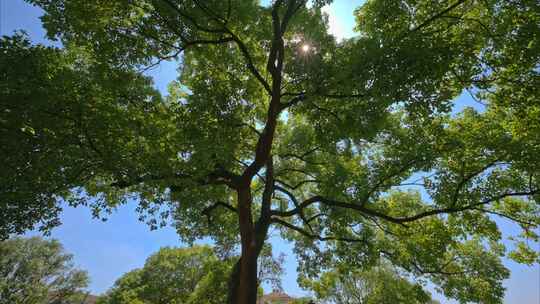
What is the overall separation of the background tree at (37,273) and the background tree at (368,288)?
36.9 m

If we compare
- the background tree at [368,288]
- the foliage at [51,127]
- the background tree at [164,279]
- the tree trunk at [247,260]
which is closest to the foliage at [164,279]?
the background tree at [164,279]

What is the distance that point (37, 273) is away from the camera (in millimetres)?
39344

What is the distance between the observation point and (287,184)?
571 inches

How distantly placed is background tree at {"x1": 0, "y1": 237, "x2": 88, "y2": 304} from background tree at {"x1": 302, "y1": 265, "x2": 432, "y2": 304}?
36.9m

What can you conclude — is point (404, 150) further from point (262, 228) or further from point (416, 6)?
point (262, 228)

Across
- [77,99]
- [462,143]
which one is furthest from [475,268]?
[77,99]

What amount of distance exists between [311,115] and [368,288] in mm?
24098

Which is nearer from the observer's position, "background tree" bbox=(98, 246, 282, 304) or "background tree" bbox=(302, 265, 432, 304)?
"background tree" bbox=(302, 265, 432, 304)

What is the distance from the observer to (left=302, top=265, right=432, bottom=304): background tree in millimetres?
13234

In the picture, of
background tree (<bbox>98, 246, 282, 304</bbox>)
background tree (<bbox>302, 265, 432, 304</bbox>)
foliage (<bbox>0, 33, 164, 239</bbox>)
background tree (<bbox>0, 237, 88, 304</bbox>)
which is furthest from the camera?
background tree (<bbox>0, 237, 88, 304</bbox>)

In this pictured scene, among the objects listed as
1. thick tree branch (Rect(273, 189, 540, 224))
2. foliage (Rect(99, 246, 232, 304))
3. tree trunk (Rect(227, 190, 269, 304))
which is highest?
foliage (Rect(99, 246, 232, 304))

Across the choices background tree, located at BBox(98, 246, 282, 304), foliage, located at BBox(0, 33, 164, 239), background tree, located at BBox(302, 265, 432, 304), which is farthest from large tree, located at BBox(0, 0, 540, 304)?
background tree, located at BBox(98, 246, 282, 304)

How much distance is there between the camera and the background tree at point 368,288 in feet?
43.4

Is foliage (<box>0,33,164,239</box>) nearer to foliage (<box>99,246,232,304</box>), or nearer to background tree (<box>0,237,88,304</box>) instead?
foliage (<box>99,246,232,304</box>)
